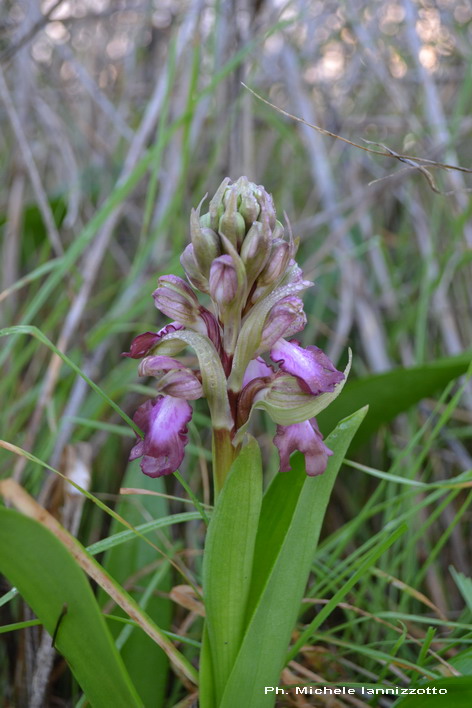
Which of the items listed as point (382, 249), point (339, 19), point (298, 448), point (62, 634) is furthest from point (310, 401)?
point (339, 19)

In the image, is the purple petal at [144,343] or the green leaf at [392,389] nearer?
the purple petal at [144,343]

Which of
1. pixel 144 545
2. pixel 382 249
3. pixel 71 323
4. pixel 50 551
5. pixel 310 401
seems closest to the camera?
pixel 50 551

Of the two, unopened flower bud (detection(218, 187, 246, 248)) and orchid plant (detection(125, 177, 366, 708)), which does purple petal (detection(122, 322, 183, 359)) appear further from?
unopened flower bud (detection(218, 187, 246, 248))

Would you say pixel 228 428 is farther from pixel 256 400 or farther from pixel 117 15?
pixel 117 15

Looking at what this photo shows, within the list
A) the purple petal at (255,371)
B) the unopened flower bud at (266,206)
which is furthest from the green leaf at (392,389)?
the unopened flower bud at (266,206)

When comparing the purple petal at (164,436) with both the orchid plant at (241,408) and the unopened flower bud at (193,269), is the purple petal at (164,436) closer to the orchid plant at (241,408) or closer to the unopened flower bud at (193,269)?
the orchid plant at (241,408)

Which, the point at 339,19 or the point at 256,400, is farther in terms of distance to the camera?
the point at 339,19

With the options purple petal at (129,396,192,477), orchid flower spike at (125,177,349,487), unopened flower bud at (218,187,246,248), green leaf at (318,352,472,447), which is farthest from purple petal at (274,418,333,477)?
green leaf at (318,352,472,447)
